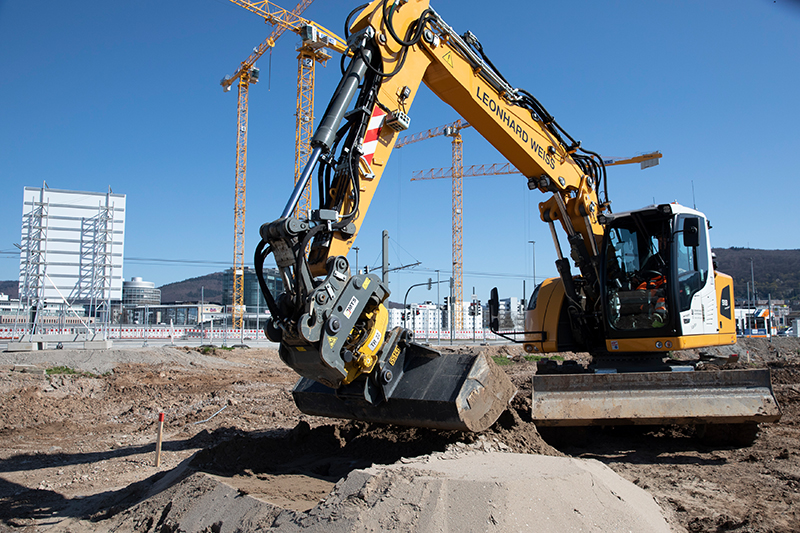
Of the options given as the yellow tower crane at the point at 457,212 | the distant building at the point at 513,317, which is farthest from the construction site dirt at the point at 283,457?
the yellow tower crane at the point at 457,212

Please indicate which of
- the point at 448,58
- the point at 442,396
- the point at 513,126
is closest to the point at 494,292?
the point at 513,126

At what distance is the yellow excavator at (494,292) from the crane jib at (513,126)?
0.02m

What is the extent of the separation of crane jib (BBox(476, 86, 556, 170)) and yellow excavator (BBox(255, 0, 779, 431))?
2cm

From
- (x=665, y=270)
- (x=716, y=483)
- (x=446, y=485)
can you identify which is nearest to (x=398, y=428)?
(x=446, y=485)

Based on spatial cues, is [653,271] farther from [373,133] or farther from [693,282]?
[373,133]

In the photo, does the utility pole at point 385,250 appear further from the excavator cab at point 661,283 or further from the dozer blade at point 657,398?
the dozer blade at point 657,398

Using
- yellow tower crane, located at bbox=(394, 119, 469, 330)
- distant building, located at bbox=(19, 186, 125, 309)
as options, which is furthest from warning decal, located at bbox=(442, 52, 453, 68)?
yellow tower crane, located at bbox=(394, 119, 469, 330)

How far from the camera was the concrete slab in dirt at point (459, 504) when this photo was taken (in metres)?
3.60

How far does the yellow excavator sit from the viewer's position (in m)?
4.62

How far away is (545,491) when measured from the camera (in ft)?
12.7

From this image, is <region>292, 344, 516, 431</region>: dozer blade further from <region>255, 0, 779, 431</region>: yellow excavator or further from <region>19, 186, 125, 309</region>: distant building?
<region>19, 186, 125, 309</region>: distant building

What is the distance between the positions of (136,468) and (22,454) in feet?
8.01

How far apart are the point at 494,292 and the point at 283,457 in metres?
3.86

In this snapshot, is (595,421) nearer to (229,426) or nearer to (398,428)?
(398,428)
